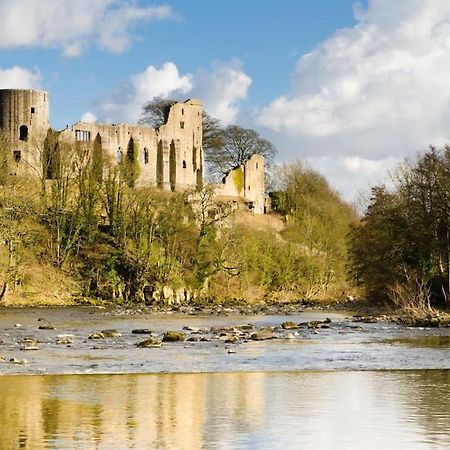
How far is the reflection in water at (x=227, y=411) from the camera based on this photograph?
16.0 m

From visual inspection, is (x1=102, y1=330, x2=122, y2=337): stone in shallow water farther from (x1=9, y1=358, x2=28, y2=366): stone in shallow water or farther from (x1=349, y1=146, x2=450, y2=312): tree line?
(x1=349, y1=146, x2=450, y2=312): tree line

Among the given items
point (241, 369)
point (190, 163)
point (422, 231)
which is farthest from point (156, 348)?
point (190, 163)

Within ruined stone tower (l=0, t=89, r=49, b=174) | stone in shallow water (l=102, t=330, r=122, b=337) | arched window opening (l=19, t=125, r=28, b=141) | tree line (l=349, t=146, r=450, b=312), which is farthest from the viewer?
arched window opening (l=19, t=125, r=28, b=141)

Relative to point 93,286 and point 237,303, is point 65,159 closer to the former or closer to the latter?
point 93,286

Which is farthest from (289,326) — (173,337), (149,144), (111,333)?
(149,144)

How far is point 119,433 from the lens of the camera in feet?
54.2

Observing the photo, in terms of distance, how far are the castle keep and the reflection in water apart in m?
63.6

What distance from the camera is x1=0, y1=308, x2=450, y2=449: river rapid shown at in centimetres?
1630

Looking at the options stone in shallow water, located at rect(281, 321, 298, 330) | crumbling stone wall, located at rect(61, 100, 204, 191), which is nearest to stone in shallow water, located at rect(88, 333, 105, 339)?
stone in shallow water, located at rect(281, 321, 298, 330)

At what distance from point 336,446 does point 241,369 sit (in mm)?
10814

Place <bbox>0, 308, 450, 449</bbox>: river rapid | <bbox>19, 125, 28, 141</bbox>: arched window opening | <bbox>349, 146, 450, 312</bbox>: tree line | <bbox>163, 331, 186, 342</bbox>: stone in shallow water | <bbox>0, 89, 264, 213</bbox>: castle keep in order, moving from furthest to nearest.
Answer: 1. <bbox>19, 125, 28, 141</bbox>: arched window opening
2. <bbox>0, 89, 264, 213</bbox>: castle keep
3. <bbox>349, 146, 450, 312</bbox>: tree line
4. <bbox>163, 331, 186, 342</bbox>: stone in shallow water
5. <bbox>0, 308, 450, 449</bbox>: river rapid

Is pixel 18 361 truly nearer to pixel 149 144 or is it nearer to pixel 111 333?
pixel 111 333

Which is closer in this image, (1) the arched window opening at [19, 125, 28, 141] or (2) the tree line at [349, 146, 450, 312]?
(2) the tree line at [349, 146, 450, 312]

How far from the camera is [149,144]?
108 meters
